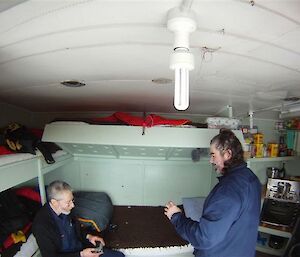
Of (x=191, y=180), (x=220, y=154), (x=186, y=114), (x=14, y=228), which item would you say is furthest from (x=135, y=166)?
(x=220, y=154)

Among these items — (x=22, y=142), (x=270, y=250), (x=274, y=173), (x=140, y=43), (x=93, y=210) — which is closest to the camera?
(x=140, y=43)

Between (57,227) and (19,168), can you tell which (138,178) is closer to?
(57,227)

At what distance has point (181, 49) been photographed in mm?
642

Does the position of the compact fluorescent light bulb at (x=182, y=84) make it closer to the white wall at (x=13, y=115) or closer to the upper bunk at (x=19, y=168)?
the upper bunk at (x=19, y=168)

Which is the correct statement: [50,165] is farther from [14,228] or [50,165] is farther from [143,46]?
[143,46]

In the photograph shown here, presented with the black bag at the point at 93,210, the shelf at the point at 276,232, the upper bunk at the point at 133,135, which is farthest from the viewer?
the shelf at the point at 276,232

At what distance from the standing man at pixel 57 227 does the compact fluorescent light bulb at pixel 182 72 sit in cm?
112

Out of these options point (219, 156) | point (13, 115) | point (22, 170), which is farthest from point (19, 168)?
point (13, 115)

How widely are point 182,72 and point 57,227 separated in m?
1.34

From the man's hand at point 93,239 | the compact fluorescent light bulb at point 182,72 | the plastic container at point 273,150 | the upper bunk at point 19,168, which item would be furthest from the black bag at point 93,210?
the plastic container at point 273,150

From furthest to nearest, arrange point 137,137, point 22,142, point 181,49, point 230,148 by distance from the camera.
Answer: point 137,137 → point 22,142 → point 230,148 → point 181,49

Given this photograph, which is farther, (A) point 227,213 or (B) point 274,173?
(B) point 274,173

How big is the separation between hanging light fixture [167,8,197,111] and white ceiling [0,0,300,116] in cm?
2

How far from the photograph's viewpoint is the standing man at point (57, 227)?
1.35 m
